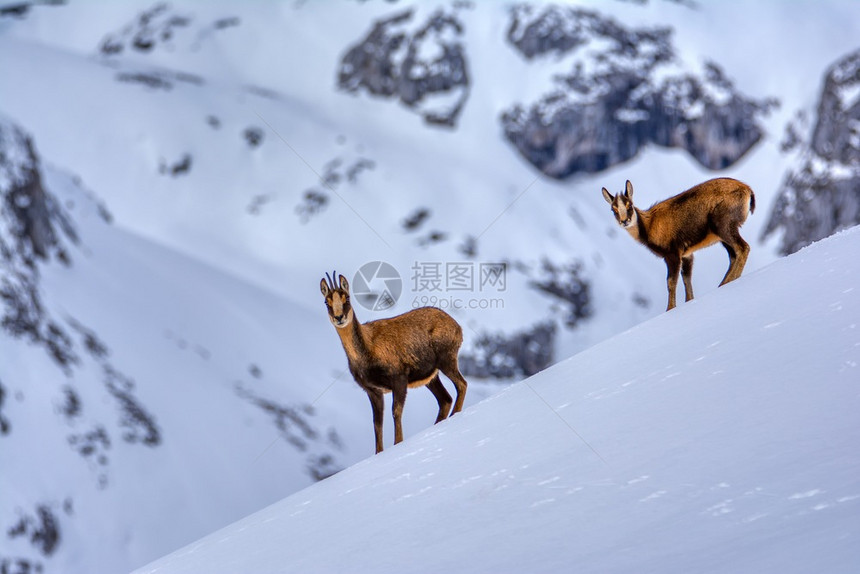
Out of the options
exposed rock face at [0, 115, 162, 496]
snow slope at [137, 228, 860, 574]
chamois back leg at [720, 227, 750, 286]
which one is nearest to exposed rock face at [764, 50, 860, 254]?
exposed rock face at [0, 115, 162, 496]

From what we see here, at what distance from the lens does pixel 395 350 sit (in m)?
13.2

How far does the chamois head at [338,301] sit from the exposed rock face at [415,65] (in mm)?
161165

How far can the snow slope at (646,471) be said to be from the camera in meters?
6.02

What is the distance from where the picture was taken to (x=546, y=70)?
6964 inches

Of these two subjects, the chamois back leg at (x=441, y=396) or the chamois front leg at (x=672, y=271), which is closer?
the chamois front leg at (x=672, y=271)

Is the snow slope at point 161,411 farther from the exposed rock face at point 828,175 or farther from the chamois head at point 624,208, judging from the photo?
the exposed rock face at point 828,175

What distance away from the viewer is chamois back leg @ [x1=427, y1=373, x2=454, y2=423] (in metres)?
14.4

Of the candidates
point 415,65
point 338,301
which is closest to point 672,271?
point 338,301

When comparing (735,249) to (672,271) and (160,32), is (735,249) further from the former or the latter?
(160,32)

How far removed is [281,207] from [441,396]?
14072cm

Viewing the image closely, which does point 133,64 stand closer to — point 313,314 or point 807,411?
point 313,314

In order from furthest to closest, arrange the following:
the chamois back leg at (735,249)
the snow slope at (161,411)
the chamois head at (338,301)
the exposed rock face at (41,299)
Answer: the exposed rock face at (41,299)
the snow slope at (161,411)
the chamois back leg at (735,249)
the chamois head at (338,301)

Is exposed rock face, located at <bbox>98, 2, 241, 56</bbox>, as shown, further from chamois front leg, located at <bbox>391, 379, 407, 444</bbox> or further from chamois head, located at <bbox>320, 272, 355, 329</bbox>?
chamois head, located at <bbox>320, 272, 355, 329</bbox>

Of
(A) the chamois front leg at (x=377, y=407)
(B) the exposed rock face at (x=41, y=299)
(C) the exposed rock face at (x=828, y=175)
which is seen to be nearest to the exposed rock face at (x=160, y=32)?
(B) the exposed rock face at (x=41, y=299)
